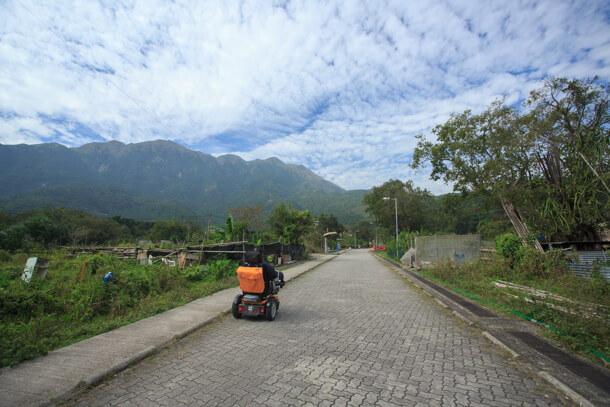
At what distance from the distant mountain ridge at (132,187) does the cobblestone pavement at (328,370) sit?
10162 centimetres

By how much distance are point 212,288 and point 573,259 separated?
39.5 feet

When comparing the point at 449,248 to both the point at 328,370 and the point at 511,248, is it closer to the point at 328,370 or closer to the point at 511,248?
the point at 511,248

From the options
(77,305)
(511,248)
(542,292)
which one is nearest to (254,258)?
(77,305)

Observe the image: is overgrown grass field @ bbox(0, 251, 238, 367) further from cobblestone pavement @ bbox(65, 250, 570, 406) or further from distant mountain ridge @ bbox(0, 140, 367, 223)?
distant mountain ridge @ bbox(0, 140, 367, 223)

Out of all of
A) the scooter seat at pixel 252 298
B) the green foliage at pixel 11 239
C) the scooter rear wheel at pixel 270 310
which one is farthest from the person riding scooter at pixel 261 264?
the green foliage at pixel 11 239

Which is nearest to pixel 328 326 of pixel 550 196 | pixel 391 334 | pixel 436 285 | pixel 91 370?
pixel 391 334

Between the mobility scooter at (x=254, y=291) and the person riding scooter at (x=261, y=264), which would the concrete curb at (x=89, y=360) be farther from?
the person riding scooter at (x=261, y=264)

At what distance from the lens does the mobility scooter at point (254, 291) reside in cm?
613

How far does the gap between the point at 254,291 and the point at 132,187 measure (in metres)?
180

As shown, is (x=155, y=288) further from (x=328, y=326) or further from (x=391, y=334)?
(x=391, y=334)

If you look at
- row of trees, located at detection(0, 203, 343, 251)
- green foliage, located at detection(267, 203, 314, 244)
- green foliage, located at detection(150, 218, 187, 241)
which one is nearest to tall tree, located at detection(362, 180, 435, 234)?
row of trees, located at detection(0, 203, 343, 251)

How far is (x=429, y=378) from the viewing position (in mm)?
3705

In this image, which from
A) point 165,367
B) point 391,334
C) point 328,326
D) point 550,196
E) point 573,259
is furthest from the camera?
point 550,196

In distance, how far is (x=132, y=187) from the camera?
16000 cm
